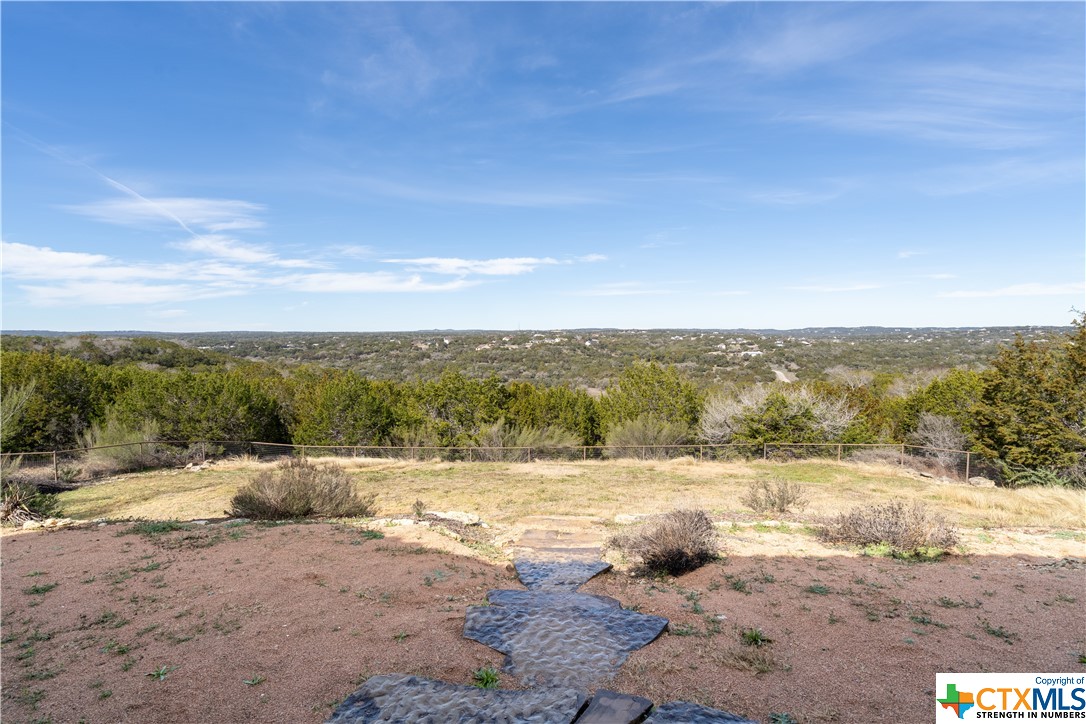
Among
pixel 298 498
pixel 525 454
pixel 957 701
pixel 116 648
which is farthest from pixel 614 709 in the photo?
pixel 525 454

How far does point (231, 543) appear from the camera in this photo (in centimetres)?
766

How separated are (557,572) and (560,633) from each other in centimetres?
202

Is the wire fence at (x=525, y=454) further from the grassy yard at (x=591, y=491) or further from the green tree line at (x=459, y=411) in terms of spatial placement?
the grassy yard at (x=591, y=491)

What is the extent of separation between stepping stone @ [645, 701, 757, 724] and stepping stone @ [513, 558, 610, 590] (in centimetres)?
278

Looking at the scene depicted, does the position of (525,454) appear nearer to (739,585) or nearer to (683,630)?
(739,585)

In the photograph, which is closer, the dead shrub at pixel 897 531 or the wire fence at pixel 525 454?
the dead shrub at pixel 897 531

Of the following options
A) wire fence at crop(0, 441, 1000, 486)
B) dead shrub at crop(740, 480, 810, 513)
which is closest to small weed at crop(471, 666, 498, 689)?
dead shrub at crop(740, 480, 810, 513)

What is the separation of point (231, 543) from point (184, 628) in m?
2.89

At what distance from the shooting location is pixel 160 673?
13.6ft

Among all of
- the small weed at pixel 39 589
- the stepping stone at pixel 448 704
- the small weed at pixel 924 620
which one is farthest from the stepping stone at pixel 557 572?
the small weed at pixel 39 589

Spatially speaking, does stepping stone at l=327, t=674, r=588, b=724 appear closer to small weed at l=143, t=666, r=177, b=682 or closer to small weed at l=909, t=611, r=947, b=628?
small weed at l=143, t=666, r=177, b=682

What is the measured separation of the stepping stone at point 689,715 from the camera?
3.53m

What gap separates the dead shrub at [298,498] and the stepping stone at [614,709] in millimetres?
7518

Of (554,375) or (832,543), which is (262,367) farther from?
(832,543)
